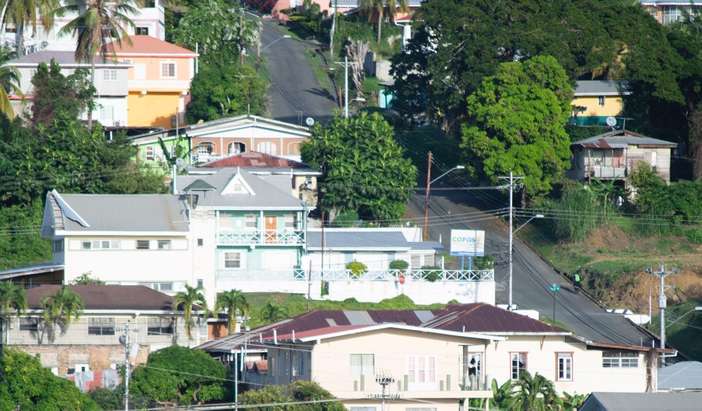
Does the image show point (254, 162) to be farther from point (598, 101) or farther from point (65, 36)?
point (65, 36)

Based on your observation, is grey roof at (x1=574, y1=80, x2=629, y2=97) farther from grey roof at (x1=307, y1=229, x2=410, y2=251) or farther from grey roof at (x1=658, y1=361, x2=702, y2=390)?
grey roof at (x1=658, y1=361, x2=702, y2=390)

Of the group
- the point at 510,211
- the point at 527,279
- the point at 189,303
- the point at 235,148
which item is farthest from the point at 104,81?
the point at 189,303

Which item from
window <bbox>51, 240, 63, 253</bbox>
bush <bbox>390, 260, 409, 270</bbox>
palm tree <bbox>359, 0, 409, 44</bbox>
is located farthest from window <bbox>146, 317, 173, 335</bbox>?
palm tree <bbox>359, 0, 409, 44</bbox>

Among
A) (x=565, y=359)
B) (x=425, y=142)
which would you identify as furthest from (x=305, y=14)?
(x=565, y=359)

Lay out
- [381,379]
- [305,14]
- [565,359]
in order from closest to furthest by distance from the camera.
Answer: [381,379], [565,359], [305,14]

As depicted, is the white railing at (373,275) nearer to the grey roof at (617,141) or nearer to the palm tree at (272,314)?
the palm tree at (272,314)

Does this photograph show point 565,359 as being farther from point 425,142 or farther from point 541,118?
point 425,142

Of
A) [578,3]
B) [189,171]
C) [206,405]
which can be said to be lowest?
[206,405]
